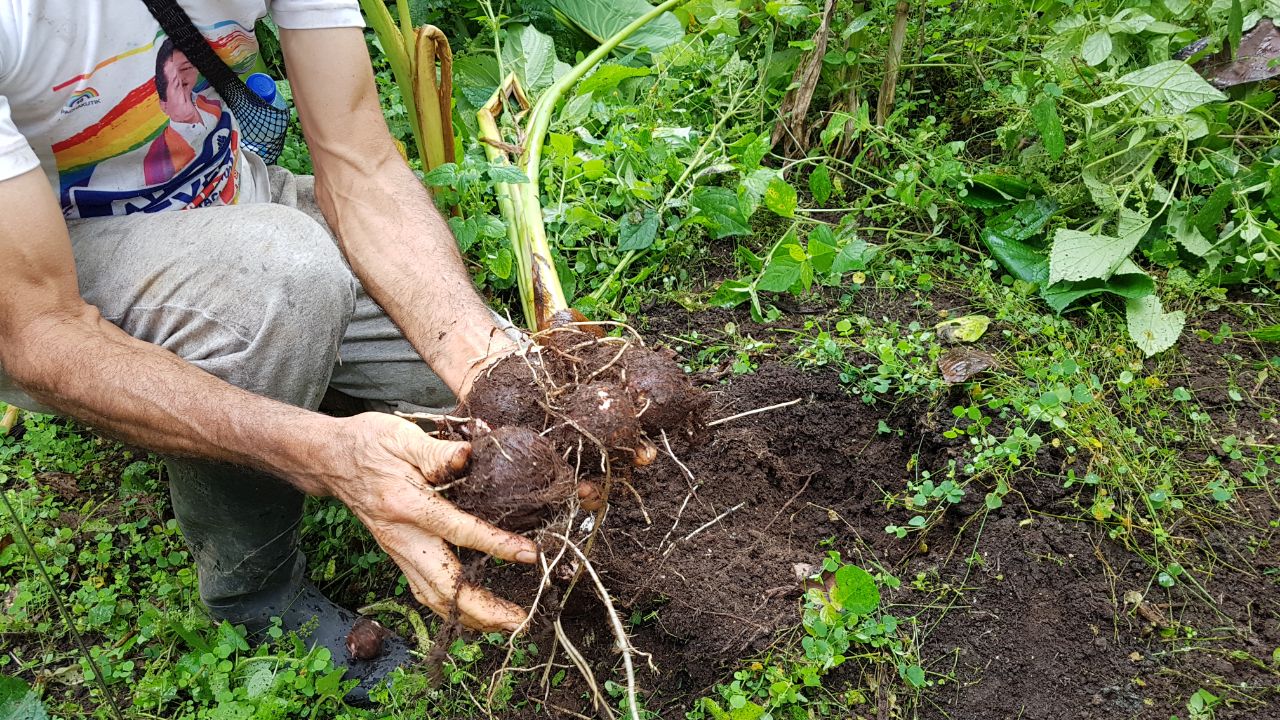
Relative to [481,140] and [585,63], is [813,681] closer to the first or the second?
[481,140]

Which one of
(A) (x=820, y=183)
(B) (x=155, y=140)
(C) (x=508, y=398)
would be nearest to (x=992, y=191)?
(A) (x=820, y=183)

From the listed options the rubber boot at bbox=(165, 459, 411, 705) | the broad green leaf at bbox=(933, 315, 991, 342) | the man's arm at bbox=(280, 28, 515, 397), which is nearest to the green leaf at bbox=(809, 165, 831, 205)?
the broad green leaf at bbox=(933, 315, 991, 342)

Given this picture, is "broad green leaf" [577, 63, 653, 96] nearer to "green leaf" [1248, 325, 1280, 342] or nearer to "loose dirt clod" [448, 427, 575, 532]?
"loose dirt clod" [448, 427, 575, 532]

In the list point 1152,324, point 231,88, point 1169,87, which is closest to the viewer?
point 231,88

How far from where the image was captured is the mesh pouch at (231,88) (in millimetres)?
1535

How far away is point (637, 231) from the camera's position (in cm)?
220

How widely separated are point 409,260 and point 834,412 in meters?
0.90

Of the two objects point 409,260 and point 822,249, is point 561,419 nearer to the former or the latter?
point 409,260

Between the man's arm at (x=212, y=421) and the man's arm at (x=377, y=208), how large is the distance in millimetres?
329

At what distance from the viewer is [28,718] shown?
1.26m

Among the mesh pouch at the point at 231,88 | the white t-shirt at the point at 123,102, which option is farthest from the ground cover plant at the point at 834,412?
the white t-shirt at the point at 123,102

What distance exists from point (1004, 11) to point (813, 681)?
Answer: 199 centimetres

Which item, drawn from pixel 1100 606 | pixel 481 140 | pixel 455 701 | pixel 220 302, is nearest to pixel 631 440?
pixel 455 701

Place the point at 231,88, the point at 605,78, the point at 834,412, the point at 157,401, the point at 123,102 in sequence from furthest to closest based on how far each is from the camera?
1. the point at 605,78
2. the point at 834,412
3. the point at 231,88
4. the point at 123,102
5. the point at 157,401
